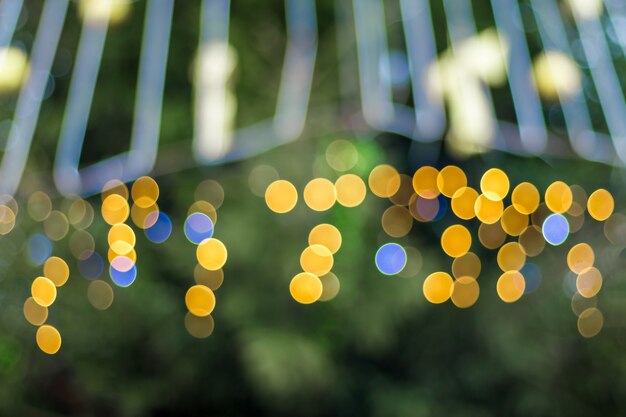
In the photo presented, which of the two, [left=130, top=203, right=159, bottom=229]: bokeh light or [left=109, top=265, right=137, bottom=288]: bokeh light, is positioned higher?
[left=130, top=203, right=159, bottom=229]: bokeh light

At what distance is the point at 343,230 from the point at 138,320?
326 mm

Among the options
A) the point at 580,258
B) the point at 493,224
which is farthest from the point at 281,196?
the point at 580,258

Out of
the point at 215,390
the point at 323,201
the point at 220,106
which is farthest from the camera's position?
the point at 215,390

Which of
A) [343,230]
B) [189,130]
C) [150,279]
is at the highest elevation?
[189,130]

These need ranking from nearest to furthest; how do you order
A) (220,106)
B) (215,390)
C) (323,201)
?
(220,106), (323,201), (215,390)

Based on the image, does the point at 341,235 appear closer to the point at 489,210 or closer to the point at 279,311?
the point at 279,311

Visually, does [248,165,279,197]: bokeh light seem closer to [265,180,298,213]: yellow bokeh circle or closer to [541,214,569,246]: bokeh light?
[265,180,298,213]: yellow bokeh circle

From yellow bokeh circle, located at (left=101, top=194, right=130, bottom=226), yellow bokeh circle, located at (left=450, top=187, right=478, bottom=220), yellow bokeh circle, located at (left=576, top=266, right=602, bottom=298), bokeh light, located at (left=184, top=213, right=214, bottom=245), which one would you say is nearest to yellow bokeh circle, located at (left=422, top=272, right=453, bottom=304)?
yellow bokeh circle, located at (left=450, top=187, right=478, bottom=220)

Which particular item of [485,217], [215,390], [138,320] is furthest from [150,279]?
[485,217]

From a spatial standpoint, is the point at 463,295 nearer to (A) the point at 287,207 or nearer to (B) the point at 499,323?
(B) the point at 499,323

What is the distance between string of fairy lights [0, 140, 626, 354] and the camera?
3.26ft

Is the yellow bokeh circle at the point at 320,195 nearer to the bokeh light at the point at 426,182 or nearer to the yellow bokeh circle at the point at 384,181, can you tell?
the yellow bokeh circle at the point at 384,181

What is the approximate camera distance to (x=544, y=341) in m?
1.13

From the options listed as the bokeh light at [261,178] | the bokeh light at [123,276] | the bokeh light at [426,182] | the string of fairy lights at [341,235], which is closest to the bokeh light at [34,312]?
the string of fairy lights at [341,235]
